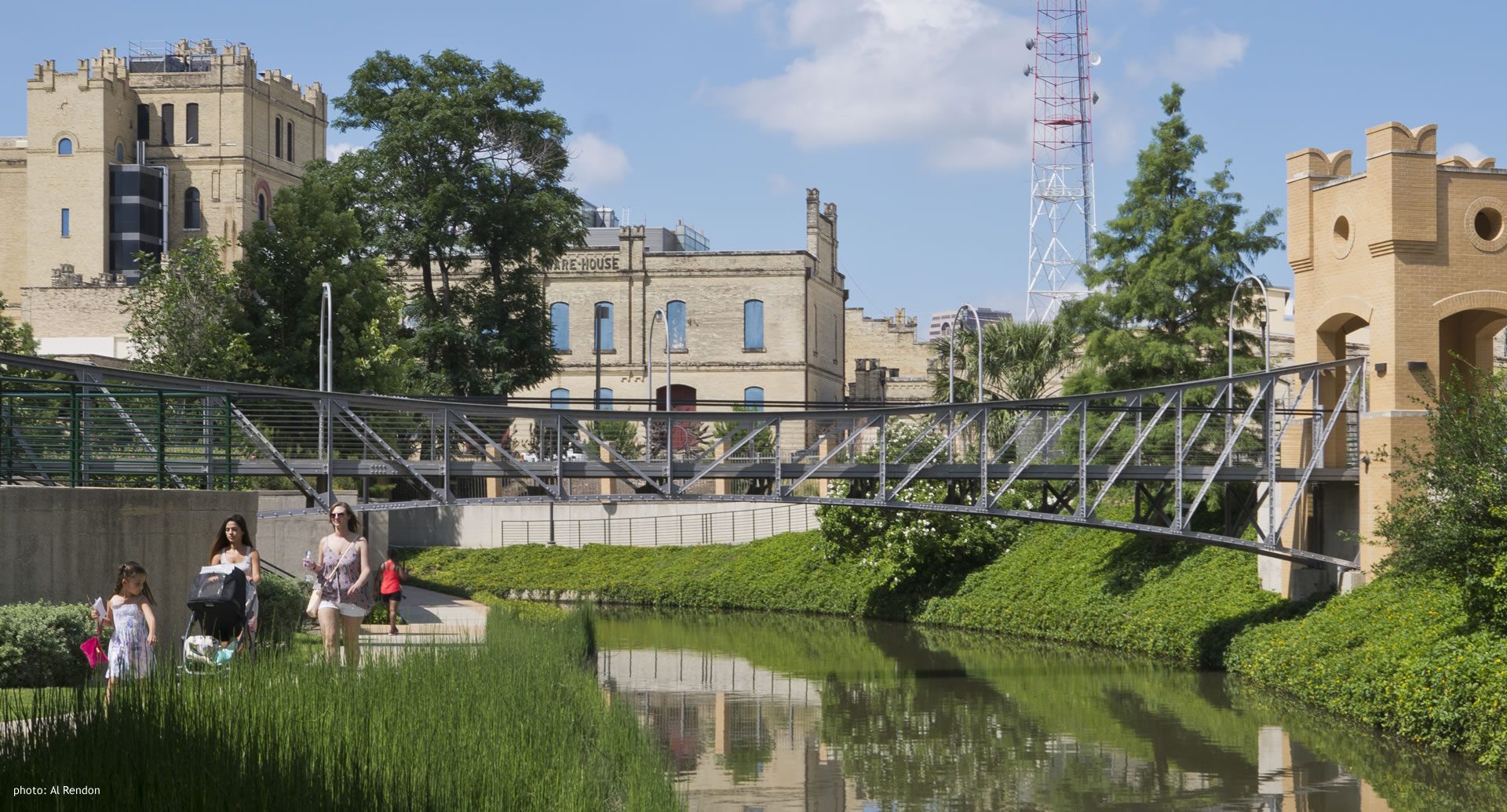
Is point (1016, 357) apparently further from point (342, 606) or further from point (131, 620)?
point (131, 620)

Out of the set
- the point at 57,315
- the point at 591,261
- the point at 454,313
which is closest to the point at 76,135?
the point at 57,315

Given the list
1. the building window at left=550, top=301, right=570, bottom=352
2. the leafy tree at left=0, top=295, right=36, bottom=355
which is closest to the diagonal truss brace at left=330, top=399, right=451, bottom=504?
the leafy tree at left=0, top=295, right=36, bottom=355

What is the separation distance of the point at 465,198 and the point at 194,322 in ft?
35.5

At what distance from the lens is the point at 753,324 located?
72.9m

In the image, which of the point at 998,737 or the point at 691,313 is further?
the point at 691,313

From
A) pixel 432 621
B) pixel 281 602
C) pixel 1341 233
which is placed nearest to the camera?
pixel 281 602

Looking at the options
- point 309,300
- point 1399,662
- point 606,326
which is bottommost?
point 1399,662

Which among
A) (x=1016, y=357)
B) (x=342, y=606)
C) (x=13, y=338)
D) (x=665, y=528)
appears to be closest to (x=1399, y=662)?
(x=342, y=606)

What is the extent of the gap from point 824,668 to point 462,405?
32.0 ft

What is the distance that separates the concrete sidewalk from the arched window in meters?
27.7

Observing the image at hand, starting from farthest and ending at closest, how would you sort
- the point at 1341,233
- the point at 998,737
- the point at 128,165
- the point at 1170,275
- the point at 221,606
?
the point at 128,165
the point at 1170,275
the point at 1341,233
the point at 998,737
the point at 221,606

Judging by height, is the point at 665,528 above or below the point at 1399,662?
above

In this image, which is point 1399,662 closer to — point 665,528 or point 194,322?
point 194,322

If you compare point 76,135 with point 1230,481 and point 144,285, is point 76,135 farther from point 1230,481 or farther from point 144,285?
point 1230,481
